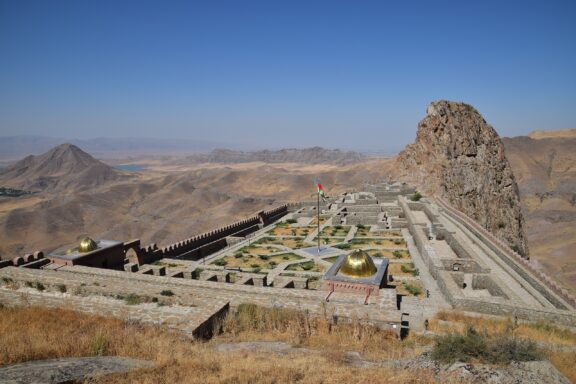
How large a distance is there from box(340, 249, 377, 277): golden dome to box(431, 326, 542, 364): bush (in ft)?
15.7

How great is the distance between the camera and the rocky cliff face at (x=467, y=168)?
4331 cm

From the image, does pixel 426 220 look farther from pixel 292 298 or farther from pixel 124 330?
pixel 124 330

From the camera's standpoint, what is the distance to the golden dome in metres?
12.4

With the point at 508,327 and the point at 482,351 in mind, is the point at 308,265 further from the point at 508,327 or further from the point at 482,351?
the point at 482,351

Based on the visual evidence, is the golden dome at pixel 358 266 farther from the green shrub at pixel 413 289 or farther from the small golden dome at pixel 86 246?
the small golden dome at pixel 86 246

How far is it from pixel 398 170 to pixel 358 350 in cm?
4989

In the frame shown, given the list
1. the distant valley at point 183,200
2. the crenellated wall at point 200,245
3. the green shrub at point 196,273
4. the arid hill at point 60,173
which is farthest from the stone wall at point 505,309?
the arid hill at point 60,173

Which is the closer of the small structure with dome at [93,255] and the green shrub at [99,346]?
the green shrub at [99,346]

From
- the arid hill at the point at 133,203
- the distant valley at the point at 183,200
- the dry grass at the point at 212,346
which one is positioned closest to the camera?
the dry grass at the point at 212,346

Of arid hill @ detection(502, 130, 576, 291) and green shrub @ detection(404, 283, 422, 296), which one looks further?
arid hill @ detection(502, 130, 576, 291)

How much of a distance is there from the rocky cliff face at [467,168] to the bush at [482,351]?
35709 millimetres

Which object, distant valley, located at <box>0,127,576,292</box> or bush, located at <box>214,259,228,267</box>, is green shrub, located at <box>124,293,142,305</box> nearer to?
bush, located at <box>214,259,228,267</box>

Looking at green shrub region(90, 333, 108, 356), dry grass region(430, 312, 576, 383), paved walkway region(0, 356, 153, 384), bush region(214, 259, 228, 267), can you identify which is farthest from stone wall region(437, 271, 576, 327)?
bush region(214, 259, 228, 267)

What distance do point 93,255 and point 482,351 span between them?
15.8m
